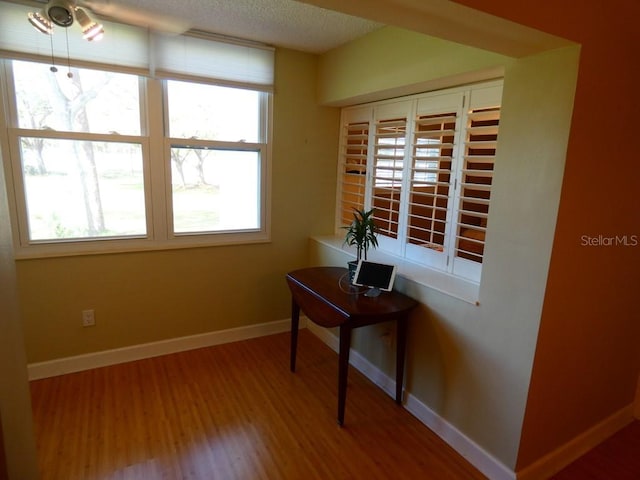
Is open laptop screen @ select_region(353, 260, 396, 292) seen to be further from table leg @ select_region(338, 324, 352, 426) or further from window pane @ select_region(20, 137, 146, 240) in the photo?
window pane @ select_region(20, 137, 146, 240)

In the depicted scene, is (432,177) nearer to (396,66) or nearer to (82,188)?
(396,66)

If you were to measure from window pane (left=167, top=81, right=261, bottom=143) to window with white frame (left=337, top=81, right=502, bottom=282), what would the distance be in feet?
2.75

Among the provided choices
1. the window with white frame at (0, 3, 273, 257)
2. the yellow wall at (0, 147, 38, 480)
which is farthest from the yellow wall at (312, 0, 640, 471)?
the window with white frame at (0, 3, 273, 257)

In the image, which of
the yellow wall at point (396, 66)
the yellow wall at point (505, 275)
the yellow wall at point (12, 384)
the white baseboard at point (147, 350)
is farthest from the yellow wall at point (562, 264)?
the white baseboard at point (147, 350)

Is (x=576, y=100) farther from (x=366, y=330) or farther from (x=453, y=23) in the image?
(x=366, y=330)

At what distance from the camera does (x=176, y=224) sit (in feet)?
9.65

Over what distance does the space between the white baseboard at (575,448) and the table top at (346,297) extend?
3.17 ft

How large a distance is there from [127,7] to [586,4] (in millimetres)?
2353

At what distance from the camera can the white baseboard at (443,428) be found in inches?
75.3

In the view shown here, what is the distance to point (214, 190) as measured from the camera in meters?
3.04

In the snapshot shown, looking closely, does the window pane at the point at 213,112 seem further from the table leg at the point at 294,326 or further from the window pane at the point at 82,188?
the table leg at the point at 294,326

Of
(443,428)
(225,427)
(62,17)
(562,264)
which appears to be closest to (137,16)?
(62,17)

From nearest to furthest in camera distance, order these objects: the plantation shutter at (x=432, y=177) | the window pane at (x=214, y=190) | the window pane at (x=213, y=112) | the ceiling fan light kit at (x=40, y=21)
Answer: the ceiling fan light kit at (x=40, y=21), the plantation shutter at (x=432, y=177), the window pane at (x=213, y=112), the window pane at (x=214, y=190)

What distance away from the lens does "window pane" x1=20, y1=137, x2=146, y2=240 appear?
8.06 feet
